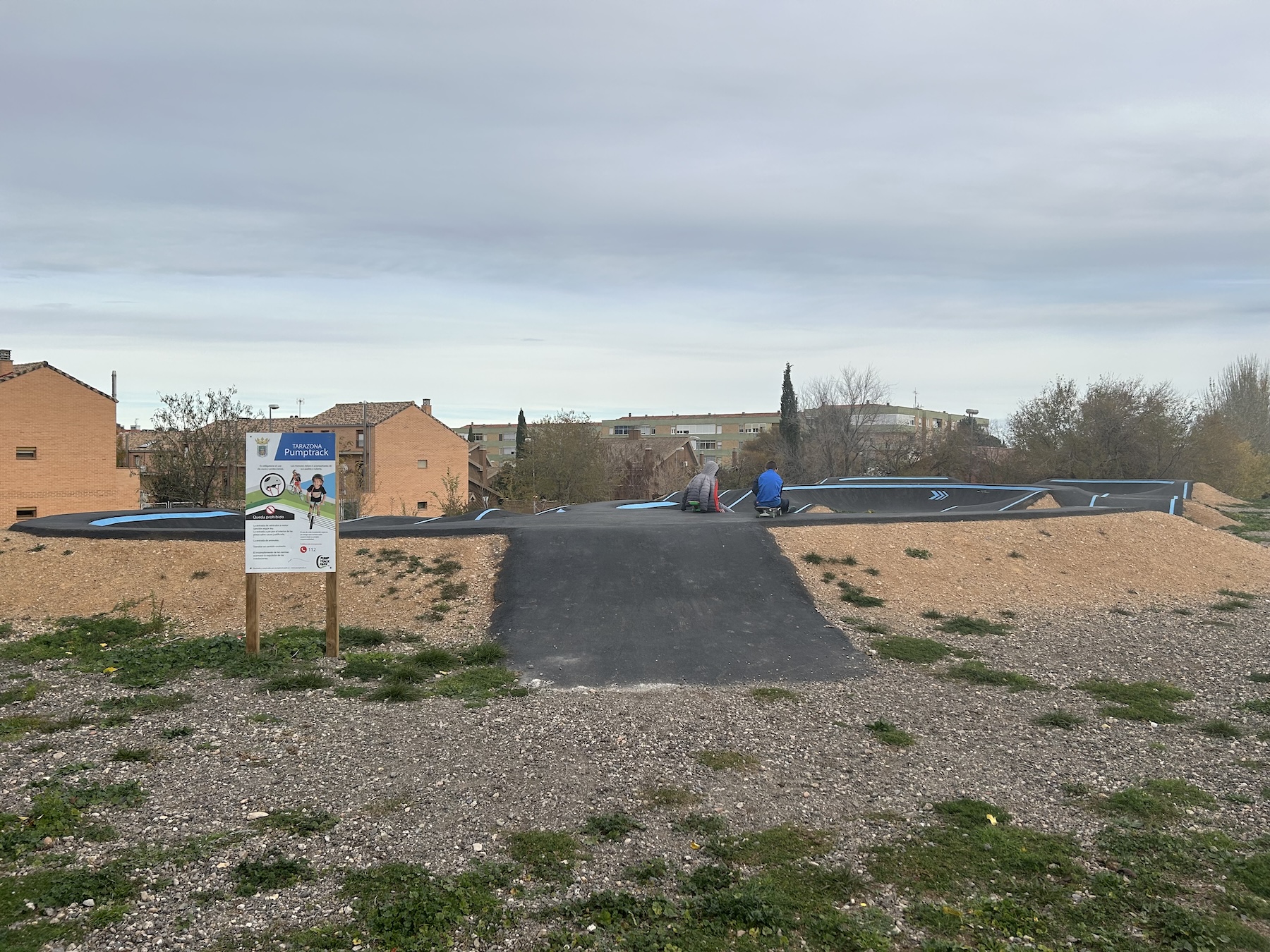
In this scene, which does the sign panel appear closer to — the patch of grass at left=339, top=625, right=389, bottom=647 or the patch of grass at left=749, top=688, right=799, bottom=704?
the patch of grass at left=339, top=625, right=389, bottom=647

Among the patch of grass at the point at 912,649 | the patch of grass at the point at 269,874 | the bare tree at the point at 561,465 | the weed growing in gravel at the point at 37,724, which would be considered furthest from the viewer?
the bare tree at the point at 561,465

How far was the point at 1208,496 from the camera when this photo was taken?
38.7m

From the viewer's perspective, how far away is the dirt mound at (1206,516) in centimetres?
2978

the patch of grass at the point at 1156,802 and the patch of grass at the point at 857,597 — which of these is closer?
the patch of grass at the point at 1156,802

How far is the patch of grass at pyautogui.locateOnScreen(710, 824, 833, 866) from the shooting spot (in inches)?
210

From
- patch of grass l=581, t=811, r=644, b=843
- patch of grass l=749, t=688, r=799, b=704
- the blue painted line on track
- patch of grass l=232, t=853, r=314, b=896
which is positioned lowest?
patch of grass l=749, t=688, r=799, b=704

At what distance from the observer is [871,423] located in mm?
52812

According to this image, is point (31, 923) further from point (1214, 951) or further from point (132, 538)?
point (132, 538)

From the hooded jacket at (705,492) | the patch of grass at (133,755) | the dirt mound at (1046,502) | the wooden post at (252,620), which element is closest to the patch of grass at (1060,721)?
the patch of grass at (133,755)

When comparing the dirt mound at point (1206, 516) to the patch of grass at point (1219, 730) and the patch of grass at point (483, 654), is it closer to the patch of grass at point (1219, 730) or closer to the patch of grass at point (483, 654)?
the patch of grass at point (1219, 730)

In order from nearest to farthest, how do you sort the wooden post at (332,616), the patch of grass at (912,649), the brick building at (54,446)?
the wooden post at (332,616) → the patch of grass at (912,649) → the brick building at (54,446)

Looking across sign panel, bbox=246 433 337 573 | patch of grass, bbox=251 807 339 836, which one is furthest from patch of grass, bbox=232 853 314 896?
sign panel, bbox=246 433 337 573

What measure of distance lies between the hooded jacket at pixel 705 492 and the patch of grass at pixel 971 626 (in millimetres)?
8711

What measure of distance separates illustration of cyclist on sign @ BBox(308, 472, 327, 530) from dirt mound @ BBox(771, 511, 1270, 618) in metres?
7.57
